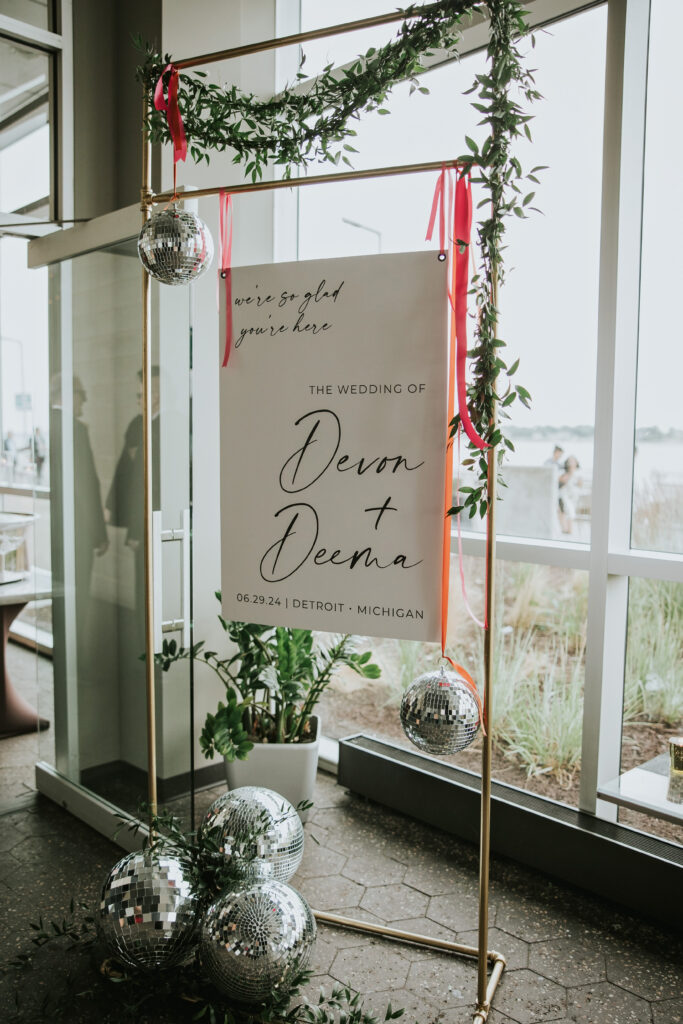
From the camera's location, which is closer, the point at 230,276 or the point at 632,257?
the point at 230,276

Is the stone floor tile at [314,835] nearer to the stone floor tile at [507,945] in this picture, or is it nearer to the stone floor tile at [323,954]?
the stone floor tile at [323,954]

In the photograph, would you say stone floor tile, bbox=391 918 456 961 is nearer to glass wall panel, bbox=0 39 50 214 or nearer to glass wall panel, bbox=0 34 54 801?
glass wall panel, bbox=0 34 54 801

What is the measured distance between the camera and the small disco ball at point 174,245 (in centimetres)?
183

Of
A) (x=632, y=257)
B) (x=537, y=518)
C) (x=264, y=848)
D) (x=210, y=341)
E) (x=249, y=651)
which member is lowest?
(x=264, y=848)

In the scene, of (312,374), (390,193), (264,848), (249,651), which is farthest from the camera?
(390,193)

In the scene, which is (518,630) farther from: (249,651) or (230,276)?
(230,276)

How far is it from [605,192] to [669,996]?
7.13ft

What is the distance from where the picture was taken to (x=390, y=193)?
10.1 feet

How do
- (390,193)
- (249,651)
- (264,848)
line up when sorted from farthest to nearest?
(390,193) < (249,651) < (264,848)

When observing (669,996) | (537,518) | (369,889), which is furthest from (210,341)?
(669,996)

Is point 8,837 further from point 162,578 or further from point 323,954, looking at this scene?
point 323,954

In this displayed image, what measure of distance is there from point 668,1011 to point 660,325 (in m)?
1.83

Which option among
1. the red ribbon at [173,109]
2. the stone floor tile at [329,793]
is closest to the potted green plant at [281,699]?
the stone floor tile at [329,793]

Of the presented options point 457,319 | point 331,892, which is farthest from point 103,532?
point 457,319
